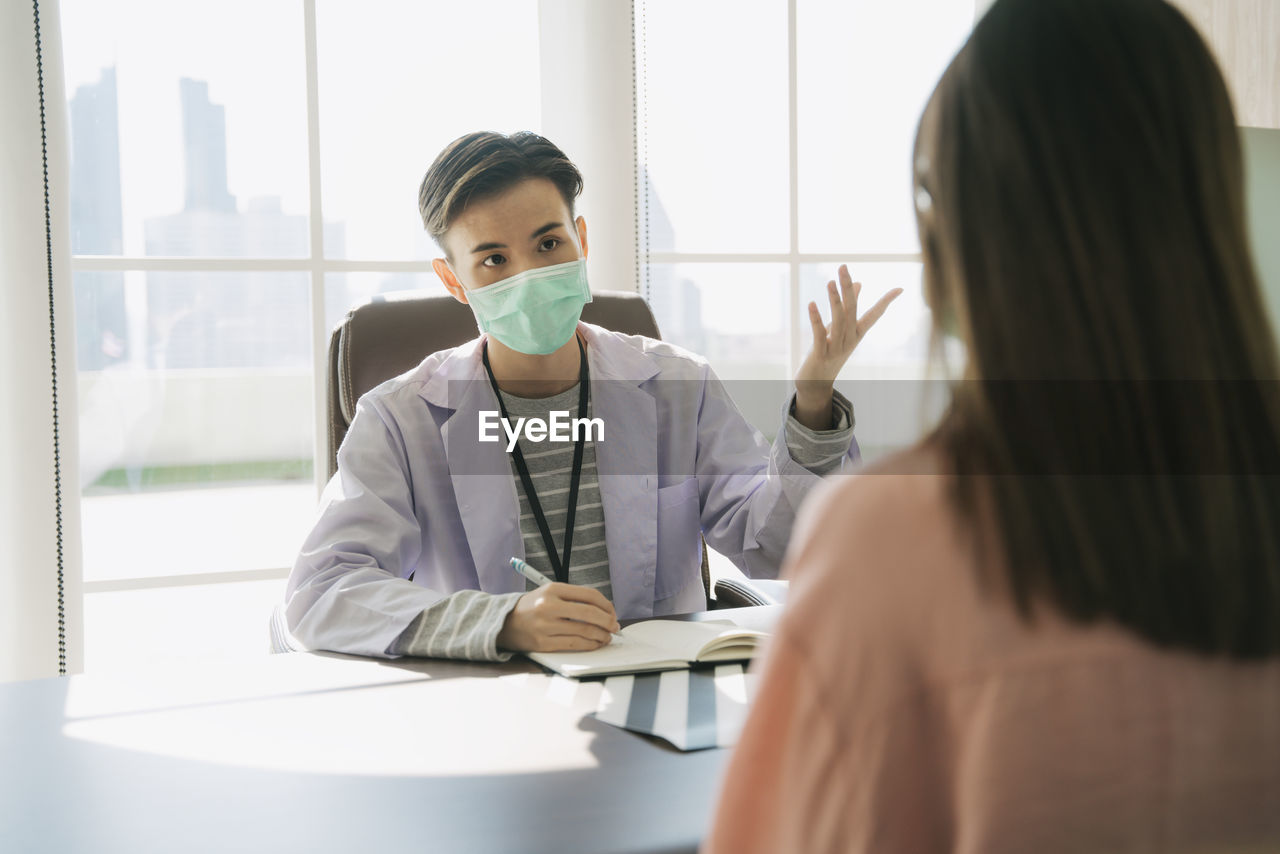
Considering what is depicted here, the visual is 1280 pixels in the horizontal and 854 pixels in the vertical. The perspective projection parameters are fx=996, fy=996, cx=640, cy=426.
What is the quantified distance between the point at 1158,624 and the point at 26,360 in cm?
221

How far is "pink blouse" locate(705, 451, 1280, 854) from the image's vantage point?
424 millimetres

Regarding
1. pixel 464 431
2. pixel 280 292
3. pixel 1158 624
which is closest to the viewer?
pixel 1158 624

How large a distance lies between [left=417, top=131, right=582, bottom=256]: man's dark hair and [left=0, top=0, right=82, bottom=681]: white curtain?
3.25 ft

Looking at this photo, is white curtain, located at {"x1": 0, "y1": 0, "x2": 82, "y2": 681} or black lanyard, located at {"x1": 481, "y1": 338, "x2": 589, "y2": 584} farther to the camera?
white curtain, located at {"x1": 0, "y1": 0, "x2": 82, "y2": 681}

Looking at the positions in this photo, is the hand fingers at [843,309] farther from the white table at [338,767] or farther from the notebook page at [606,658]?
the white table at [338,767]

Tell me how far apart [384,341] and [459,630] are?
2.45ft

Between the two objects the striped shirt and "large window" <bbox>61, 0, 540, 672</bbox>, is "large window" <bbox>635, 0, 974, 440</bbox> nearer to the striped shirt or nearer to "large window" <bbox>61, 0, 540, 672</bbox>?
"large window" <bbox>61, 0, 540, 672</bbox>

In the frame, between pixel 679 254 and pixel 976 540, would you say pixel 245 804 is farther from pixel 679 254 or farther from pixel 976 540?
pixel 679 254

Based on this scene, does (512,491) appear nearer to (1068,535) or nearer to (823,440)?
(823,440)

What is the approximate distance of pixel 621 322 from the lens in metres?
1.90

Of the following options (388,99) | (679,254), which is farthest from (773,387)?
(388,99)

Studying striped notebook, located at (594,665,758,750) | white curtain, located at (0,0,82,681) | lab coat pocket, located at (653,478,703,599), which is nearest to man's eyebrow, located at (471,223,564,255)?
lab coat pocket, located at (653,478,703,599)

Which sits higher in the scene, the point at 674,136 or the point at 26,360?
the point at 674,136

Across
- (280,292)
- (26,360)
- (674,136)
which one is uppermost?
(674,136)
